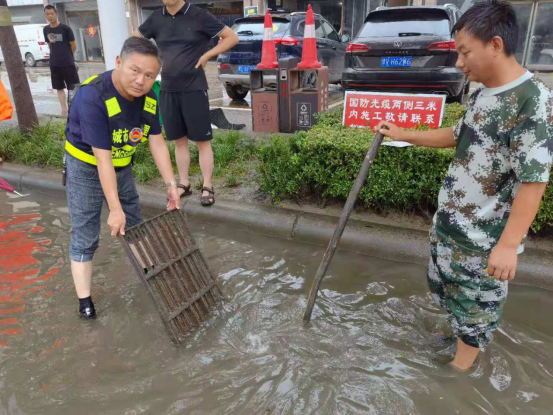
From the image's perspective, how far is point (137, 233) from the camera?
2.60 metres

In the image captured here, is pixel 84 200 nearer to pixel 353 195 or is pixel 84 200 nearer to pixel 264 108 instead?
pixel 353 195

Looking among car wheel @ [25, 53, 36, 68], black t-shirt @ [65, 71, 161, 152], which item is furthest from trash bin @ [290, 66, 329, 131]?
car wheel @ [25, 53, 36, 68]

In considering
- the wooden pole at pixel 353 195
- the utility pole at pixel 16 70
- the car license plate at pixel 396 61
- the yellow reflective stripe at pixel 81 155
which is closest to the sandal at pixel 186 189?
the yellow reflective stripe at pixel 81 155

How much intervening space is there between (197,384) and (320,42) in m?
8.80

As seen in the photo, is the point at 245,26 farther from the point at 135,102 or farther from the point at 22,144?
the point at 135,102

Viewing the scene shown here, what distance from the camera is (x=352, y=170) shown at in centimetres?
356

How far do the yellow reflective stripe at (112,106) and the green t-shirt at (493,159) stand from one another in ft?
5.80

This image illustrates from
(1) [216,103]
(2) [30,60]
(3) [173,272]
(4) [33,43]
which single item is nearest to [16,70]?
(1) [216,103]

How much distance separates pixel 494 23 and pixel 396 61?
5.27 meters

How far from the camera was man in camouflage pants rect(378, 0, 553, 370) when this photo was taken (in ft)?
5.39

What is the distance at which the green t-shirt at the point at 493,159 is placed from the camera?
162 centimetres

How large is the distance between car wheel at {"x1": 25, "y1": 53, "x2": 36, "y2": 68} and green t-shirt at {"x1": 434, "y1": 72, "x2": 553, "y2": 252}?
24419 millimetres


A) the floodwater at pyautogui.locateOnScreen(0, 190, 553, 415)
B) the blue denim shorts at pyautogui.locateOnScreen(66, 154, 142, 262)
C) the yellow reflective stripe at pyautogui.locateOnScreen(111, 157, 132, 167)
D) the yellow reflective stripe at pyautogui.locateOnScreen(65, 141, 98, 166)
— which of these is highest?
the yellow reflective stripe at pyautogui.locateOnScreen(65, 141, 98, 166)

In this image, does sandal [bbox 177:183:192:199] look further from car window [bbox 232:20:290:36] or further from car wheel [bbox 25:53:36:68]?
car wheel [bbox 25:53:36:68]
